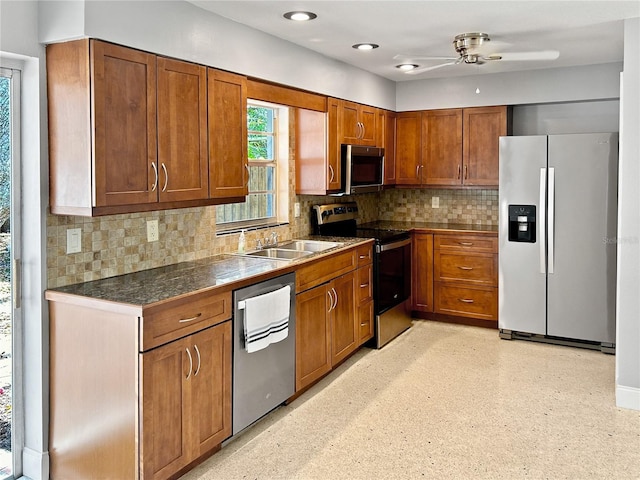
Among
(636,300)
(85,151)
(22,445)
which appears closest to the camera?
(85,151)

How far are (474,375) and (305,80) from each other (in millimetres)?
2422

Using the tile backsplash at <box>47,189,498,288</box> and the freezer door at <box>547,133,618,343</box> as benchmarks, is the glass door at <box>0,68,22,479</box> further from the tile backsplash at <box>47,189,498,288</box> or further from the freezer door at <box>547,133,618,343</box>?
the freezer door at <box>547,133,618,343</box>

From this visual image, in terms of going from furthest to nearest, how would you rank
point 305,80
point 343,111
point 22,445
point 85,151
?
point 343,111 → point 305,80 → point 22,445 → point 85,151

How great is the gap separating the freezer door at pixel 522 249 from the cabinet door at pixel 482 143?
1.49 ft

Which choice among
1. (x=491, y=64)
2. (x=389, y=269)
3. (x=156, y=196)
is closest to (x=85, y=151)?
(x=156, y=196)

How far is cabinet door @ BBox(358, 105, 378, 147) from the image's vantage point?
4.97m

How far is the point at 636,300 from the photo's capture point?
11.4 ft

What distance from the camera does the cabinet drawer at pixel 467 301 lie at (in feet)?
17.1

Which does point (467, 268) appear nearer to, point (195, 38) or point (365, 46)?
point (365, 46)

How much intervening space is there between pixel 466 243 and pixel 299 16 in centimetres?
280

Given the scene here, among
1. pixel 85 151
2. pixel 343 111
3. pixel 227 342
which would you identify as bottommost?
pixel 227 342

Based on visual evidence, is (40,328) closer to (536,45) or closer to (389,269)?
Answer: (389,269)

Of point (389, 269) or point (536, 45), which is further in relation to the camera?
point (389, 269)

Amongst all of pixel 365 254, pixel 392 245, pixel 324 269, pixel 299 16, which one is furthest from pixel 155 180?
pixel 392 245
